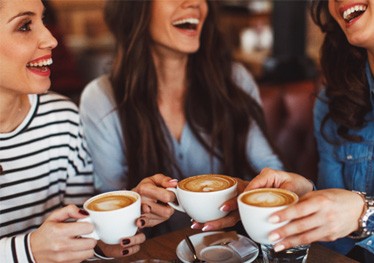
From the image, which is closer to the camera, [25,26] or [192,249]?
[192,249]

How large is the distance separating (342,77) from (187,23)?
59 cm

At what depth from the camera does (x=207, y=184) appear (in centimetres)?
113

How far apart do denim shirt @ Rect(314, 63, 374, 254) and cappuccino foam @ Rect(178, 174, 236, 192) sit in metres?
0.61

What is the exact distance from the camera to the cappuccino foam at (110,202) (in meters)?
1.05

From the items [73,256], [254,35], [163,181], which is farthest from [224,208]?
[254,35]

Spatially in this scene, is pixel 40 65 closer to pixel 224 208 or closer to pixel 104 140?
pixel 104 140

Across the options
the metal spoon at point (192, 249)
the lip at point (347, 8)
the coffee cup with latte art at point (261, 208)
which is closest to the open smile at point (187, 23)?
the lip at point (347, 8)

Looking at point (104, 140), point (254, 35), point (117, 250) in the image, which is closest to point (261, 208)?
point (117, 250)

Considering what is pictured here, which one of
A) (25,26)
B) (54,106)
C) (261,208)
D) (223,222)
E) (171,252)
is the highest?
(25,26)

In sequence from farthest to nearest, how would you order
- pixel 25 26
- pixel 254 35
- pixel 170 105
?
pixel 254 35 → pixel 170 105 → pixel 25 26

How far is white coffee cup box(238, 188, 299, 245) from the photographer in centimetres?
94

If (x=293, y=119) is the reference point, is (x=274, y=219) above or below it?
above

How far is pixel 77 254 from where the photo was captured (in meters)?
1.07

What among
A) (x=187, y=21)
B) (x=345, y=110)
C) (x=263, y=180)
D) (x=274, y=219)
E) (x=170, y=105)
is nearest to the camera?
(x=274, y=219)
